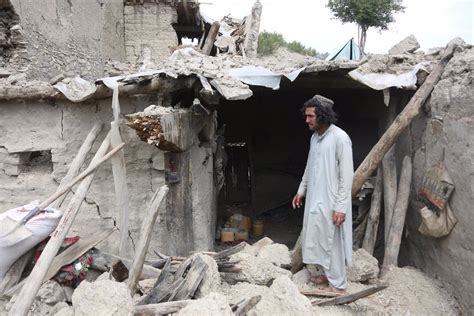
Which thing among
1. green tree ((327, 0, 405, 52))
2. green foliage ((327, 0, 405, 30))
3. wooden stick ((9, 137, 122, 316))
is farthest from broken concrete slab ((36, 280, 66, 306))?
green foliage ((327, 0, 405, 30))

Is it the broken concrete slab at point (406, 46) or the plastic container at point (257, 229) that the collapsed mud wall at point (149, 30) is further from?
the broken concrete slab at point (406, 46)

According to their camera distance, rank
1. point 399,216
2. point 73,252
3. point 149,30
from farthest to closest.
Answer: point 149,30 → point 399,216 → point 73,252

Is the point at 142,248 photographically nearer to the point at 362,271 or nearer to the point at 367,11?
the point at 362,271

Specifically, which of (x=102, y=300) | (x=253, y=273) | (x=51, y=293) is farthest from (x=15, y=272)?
(x=253, y=273)

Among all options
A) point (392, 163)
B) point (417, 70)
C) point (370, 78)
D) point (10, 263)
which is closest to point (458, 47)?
point (417, 70)

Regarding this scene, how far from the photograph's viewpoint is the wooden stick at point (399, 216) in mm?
4168

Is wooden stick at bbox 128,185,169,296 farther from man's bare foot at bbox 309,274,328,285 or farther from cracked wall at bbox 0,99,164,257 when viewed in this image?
man's bare foot at bbox 309,274,328,285

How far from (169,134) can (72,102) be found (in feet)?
3.82

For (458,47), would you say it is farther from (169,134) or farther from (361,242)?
(169,134)

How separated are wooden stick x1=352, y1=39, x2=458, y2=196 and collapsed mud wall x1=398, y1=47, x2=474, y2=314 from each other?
84 millimetres

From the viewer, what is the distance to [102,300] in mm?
2062

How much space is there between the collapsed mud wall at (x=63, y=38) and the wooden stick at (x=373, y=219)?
4283 millimetres

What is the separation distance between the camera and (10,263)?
104 inches

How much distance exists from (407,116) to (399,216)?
3.81 ft
